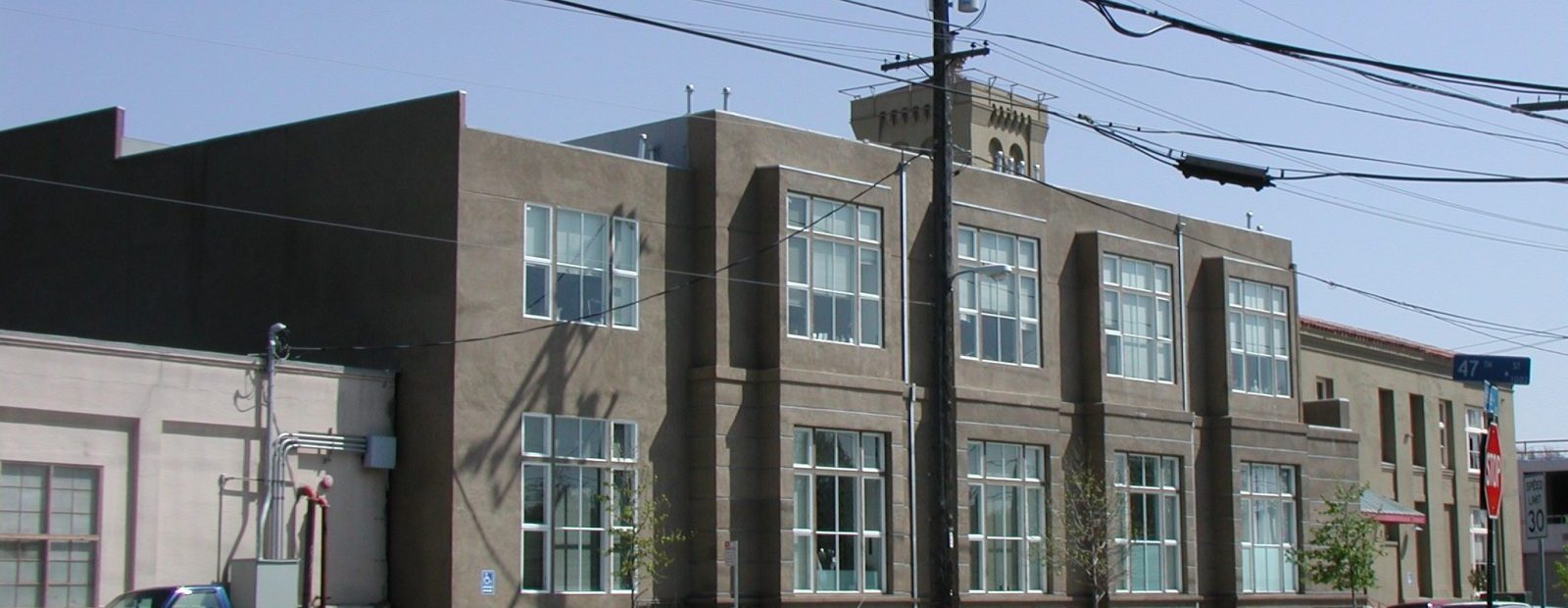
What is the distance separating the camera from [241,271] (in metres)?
30.8

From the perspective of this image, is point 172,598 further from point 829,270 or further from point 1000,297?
point 1000,297

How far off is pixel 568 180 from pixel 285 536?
6.62 metres

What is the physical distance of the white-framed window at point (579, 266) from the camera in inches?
1155

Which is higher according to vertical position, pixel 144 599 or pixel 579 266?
pixel 579 266

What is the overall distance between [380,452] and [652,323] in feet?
15.8

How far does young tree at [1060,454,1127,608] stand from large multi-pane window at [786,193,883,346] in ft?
18.8

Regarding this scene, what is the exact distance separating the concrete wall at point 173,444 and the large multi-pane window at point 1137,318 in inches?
631

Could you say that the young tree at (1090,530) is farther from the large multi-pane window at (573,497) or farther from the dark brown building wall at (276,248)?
the dark brown building wall at (276,248)

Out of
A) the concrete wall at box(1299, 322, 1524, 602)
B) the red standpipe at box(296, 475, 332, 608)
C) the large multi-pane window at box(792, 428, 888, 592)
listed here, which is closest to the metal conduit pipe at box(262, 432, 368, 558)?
the red standpipe at box(296, 475, 332, 608)

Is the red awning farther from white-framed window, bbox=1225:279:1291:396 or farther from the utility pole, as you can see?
the utility pole

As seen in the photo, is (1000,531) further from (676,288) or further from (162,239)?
(162,239)

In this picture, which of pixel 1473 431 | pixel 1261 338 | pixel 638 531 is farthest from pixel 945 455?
pixel 1473 431

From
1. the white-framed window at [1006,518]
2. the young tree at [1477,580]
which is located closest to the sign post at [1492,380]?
the white-framed window at [1006,518]

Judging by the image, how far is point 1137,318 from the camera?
39562mm
